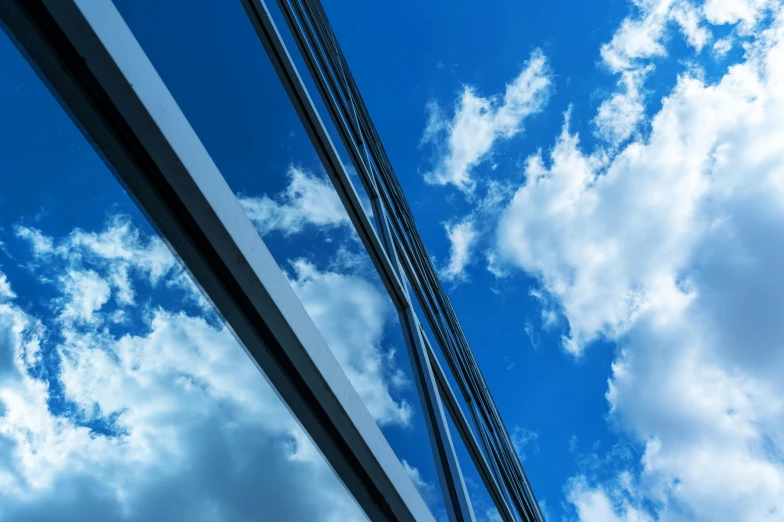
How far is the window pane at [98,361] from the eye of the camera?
1.02 metres

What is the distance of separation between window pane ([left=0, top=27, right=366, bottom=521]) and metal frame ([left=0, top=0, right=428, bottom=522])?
0.17 ft

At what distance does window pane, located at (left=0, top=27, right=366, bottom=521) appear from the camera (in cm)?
102

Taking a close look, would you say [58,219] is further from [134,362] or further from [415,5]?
[415,5]

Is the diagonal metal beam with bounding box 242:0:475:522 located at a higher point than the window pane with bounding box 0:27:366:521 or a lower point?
higher

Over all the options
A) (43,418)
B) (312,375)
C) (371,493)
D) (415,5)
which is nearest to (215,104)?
Result: (312,375)

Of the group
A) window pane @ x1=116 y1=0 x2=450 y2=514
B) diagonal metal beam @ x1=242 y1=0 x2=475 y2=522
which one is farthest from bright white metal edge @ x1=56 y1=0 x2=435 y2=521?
diagonal metal beam @ x1=242 y1=0 x2=475 y2=522

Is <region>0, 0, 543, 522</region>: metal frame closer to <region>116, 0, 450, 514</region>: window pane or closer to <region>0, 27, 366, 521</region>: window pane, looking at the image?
<region>0, 27, 366, 521</region>: window pane

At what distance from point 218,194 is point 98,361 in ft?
1.47

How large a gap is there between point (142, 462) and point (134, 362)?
0.70 ft

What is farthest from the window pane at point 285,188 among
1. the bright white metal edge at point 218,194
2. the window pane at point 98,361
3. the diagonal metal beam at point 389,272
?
the window pane at point 98,361

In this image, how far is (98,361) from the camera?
1152 mm

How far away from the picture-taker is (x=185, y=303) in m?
1.36

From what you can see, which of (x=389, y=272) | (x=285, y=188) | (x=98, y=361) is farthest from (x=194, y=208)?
(x=389, y=272)

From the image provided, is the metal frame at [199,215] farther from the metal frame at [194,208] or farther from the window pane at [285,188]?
the window pane at [285,188]
